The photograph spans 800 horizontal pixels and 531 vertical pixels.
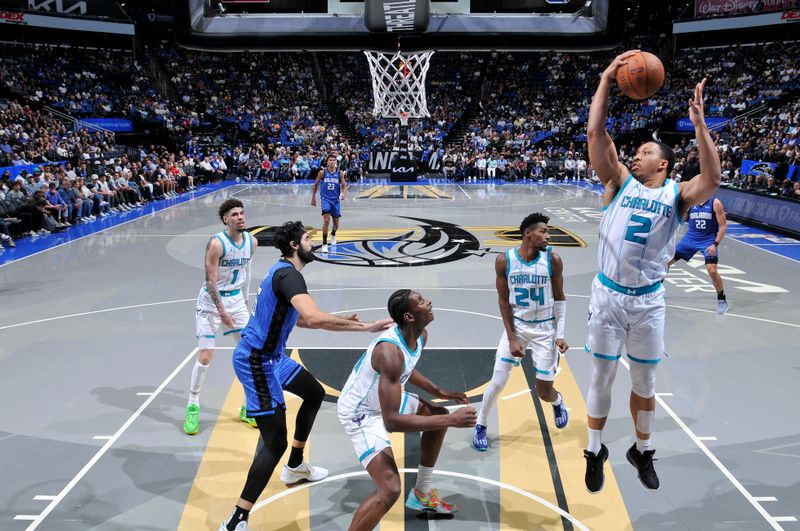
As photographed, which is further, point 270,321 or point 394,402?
point 270,321

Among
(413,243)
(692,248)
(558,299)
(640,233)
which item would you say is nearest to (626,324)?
(640,233)

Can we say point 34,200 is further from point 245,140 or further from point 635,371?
point 245,140

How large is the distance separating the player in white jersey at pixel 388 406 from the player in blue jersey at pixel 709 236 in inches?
236

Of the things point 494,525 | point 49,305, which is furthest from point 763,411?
point 49,305

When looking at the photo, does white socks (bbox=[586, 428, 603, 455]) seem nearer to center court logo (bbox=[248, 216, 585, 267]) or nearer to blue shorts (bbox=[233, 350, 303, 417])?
blue shorts (bbox=[233, 350, 303, 417])

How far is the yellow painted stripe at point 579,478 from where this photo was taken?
4066 millimetres

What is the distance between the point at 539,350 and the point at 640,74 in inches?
82.8

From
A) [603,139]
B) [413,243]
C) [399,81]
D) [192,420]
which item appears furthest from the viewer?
[399,81]

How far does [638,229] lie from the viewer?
3.67 meters

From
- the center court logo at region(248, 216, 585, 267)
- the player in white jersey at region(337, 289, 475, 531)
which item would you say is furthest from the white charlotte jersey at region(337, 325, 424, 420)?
the center court logo at region(248, 216, 585, 267)

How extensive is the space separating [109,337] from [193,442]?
122 inches

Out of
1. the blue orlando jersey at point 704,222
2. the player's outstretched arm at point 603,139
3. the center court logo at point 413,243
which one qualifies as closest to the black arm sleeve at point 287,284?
the player's outstretched arm at point 603,139

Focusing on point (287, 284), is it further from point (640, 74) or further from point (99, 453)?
point (640, 74)

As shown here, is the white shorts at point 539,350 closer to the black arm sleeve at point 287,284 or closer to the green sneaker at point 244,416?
the black arm sleeve at point 287,284
